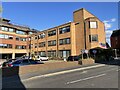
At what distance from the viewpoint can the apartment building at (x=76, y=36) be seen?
43.5 metres

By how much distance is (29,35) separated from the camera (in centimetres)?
6788

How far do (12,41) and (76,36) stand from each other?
2363cm

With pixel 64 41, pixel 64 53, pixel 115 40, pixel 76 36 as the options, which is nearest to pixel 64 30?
pixel 64 41

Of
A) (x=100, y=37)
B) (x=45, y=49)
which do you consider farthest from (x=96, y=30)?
(x=45, y=49)

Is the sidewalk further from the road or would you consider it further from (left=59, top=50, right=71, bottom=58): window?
(left=59, top=50, right=71, bottom=58): window

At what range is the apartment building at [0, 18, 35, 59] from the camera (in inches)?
2226

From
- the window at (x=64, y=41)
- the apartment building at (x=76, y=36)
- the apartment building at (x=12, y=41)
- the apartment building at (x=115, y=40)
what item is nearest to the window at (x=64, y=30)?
the apartment building at (x=76, y=36)

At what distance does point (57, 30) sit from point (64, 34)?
12.7 ft

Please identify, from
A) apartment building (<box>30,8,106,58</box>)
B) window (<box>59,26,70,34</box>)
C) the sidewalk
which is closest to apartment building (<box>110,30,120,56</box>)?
apartment building (<box>30,8,106,58</box>)

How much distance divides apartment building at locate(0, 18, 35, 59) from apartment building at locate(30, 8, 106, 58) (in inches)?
467

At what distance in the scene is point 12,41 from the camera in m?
59.4

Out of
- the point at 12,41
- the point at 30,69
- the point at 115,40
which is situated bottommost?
the point at 30,69

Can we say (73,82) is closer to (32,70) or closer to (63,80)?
(63,80)

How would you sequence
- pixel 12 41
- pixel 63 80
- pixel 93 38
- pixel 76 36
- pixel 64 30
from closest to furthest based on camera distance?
pixel 63 80
pixel 93 38
pixel 76 36
pixel 64 30
pixel 12 41
